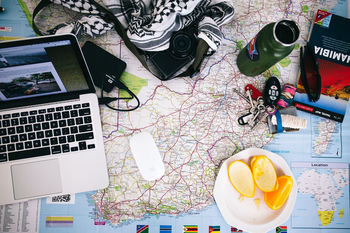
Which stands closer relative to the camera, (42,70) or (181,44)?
(42,70)

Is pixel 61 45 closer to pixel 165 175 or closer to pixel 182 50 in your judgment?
pixel 182 50

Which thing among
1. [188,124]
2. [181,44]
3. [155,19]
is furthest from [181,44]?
[188,124]

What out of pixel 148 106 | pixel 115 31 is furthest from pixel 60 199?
pixel 115 31

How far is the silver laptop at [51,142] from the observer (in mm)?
685

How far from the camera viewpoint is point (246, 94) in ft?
2.53

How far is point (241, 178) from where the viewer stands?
70 centimetres

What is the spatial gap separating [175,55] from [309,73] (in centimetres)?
41

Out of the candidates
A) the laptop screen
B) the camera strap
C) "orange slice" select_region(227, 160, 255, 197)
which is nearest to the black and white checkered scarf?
the camera strap

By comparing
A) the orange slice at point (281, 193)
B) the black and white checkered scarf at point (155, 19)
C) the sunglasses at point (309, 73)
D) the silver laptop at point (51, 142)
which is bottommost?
the orange slice at point (281, 193)

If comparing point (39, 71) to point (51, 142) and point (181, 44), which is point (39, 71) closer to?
point (51, 142)

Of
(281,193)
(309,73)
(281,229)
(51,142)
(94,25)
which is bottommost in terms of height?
(281,229)

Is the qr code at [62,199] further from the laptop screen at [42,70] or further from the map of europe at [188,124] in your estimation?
the laptop screen at [42,70]

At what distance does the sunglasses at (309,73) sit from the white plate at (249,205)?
8.7 inches

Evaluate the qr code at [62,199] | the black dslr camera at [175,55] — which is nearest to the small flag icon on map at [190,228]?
the qr code at [62,199]
